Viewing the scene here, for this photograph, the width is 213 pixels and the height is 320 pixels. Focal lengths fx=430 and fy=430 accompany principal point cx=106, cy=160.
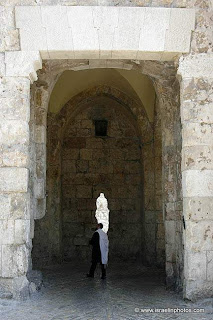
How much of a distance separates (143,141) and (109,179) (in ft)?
5.48

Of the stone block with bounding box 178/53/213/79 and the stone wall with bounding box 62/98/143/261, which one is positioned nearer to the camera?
the stone block with bounding box 178/53/213/79

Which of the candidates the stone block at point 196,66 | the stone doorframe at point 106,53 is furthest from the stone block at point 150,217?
the stone block at point 196,66

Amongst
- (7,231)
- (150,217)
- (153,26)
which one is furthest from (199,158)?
(150,217)

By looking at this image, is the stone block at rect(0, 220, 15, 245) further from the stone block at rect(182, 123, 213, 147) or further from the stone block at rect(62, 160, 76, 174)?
the stone block at rect(62, 160, 76, 174)

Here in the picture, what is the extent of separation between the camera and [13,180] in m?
5.29

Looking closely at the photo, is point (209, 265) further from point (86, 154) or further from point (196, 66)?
point (86, 154)

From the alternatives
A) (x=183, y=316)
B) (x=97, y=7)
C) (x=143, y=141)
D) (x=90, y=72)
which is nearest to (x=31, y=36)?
(x=97, y=7)

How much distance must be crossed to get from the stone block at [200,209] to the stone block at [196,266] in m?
0.43

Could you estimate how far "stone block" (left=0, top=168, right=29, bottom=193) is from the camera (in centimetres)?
528

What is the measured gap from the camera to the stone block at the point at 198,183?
531 cm

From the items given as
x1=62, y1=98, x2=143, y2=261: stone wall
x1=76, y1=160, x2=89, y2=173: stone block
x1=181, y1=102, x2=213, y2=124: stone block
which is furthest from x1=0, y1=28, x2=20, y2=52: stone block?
x1=76, y1=160, x2=89, y2=173: stone block

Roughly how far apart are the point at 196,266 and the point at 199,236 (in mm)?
360

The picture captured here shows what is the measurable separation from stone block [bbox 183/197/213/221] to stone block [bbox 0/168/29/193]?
2.05m

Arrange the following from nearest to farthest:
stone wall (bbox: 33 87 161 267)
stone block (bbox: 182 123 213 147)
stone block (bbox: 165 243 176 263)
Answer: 1. stone block (bbox: 182 123 213 147)
2. stone block (bbox: 165 243 176 263)
3. stone wall (bbox: 33 87 161 267)
